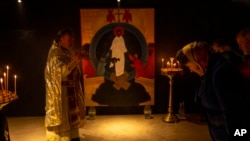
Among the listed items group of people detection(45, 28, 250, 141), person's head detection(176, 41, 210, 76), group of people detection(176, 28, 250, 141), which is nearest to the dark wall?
group of people detection(45, 28, 250, 141)

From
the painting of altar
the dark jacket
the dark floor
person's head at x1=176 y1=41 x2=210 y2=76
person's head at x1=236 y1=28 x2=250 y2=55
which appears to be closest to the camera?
the dark jacket

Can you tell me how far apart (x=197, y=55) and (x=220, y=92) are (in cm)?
35

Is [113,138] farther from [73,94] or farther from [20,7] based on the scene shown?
[20,7]

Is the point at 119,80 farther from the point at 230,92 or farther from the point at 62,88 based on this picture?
the point at 230,92

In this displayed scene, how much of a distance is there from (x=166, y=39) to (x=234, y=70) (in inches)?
150

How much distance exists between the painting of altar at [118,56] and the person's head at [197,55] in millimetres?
3429

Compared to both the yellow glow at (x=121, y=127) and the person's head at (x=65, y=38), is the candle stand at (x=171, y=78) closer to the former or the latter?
the yellow glow at (x=121, y=127)

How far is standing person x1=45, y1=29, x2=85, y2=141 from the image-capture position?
3.86 meters

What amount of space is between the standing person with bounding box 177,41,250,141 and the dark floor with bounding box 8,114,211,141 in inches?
94.7

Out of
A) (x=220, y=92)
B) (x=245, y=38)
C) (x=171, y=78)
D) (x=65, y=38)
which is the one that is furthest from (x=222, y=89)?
(x=171, y=78)

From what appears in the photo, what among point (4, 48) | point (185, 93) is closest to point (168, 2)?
point (185, 93)

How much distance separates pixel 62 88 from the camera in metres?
3.94

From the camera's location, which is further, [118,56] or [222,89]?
[118,56]

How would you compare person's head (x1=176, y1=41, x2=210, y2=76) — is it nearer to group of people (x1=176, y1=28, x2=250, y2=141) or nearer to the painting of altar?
group of people (x1=176, y1=28, x2=250, y2=141)
